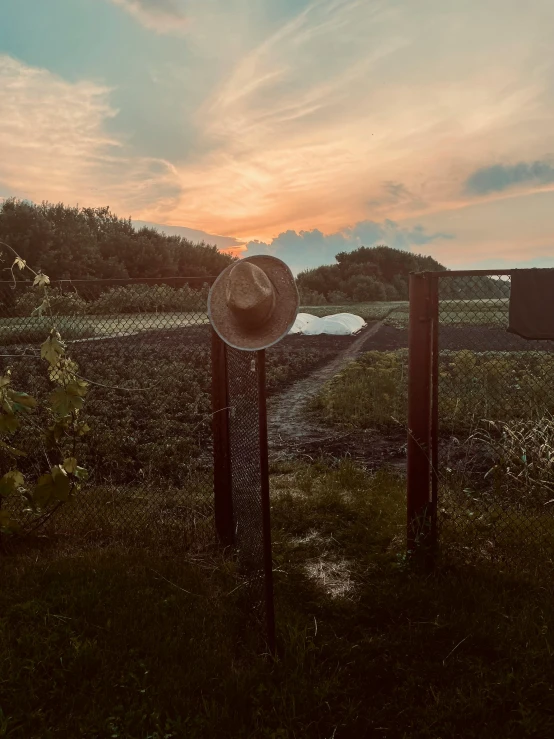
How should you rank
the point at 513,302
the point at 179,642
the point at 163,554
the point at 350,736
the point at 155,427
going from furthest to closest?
the point at 155,427, the point at 163,554, the point at 513,302, the point at 179,642, the point at 350,736

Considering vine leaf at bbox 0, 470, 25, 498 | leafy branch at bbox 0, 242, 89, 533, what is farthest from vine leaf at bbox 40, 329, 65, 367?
vine leaf at bbox 0, 470, 25, 498

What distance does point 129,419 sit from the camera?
26.6 feet

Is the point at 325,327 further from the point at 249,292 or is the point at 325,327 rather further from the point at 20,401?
the point at 249,292

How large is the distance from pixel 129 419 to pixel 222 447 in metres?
4.22

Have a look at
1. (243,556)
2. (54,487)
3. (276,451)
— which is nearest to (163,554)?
(243,556)

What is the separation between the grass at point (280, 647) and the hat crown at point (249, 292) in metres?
1.73

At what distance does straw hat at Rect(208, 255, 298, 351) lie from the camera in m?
2.68

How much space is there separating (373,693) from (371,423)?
6052mm

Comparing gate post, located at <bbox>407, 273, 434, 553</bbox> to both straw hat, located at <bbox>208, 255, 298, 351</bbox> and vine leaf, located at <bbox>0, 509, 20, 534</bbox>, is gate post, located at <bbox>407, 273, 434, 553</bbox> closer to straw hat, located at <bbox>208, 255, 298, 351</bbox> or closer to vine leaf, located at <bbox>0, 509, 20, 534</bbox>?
straw hat, located at <bbox>208, 255, 298, 351</bbox>

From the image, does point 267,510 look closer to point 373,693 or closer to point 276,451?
point 373,693

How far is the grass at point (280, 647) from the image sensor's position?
2.69m

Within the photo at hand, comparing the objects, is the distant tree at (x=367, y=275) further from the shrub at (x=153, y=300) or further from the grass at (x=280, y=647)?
the grass at (x=280, y=647)

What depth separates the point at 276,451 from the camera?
24.3ft

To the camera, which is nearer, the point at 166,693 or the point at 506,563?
the point at 166,693
